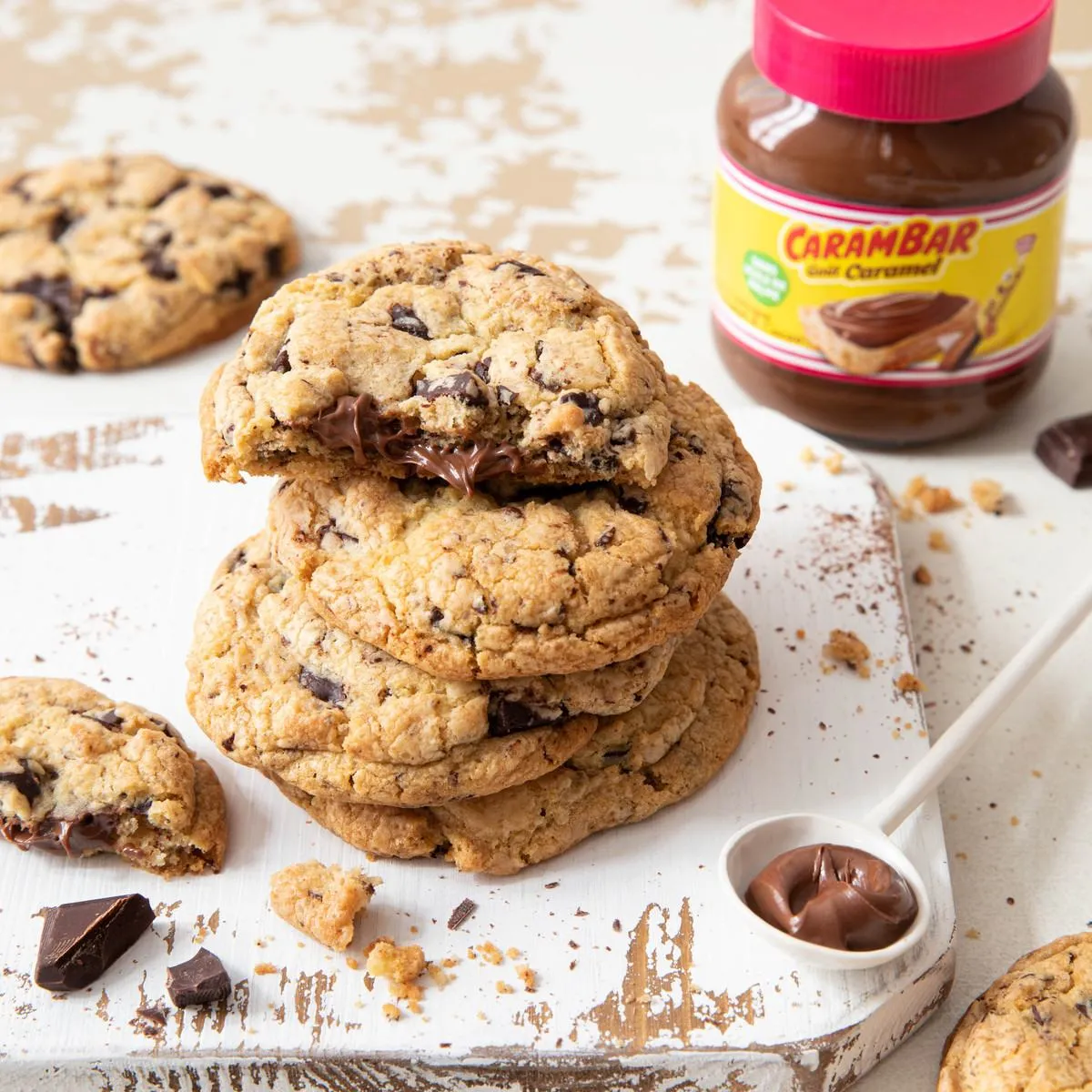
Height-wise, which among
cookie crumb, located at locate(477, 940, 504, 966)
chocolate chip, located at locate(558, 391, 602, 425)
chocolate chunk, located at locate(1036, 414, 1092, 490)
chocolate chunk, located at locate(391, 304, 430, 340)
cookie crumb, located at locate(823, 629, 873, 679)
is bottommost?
chocolate chunk, located at locate(1036, 414, 1092, 490)

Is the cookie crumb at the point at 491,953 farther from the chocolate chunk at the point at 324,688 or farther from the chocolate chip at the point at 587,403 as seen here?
the chocolate chip at the point at 587,403

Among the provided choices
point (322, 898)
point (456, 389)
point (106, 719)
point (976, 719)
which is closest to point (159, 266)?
point (106, 719)

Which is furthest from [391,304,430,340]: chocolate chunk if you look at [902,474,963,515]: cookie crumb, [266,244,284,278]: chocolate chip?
[266,244,284,278]: chocolate chip

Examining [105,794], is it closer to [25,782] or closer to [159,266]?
[25,782]

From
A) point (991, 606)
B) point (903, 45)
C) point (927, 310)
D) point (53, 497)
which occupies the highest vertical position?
point (903, 45)

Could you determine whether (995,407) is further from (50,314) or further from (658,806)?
(50,314)

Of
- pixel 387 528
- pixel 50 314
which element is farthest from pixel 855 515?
pixel 50 314

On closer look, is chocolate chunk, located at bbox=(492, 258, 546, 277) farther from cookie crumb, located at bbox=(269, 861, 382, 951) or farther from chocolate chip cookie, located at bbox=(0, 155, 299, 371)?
chocolate chip cookie, located at bbox=(0, 155, 299, 371)
